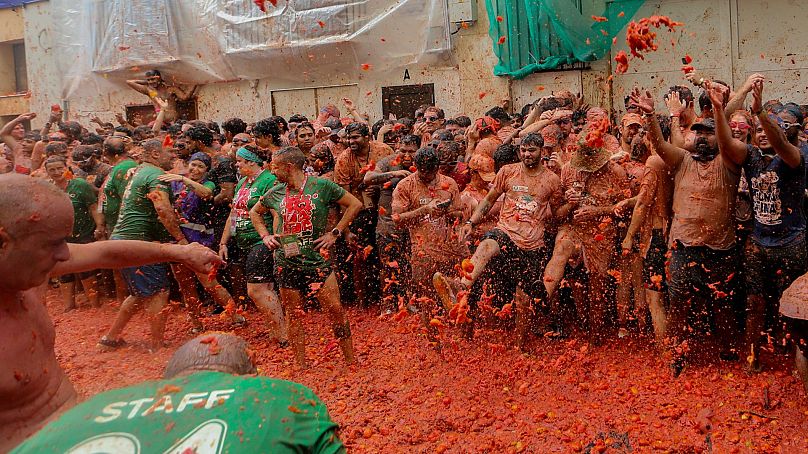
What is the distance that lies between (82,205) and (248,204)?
3156 millimetres

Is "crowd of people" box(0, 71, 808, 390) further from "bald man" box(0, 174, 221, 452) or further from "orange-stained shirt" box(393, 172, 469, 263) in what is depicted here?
"bald man" box(0, 174, 221, 452)

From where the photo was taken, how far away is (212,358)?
263 centimetres

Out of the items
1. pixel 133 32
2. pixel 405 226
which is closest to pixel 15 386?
pixel 405 226

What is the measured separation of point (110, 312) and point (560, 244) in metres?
6.08

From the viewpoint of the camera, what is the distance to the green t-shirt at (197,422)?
7.04 ft

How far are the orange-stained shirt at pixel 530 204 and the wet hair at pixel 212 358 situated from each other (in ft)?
15.2

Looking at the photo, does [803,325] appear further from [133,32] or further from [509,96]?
[133,32]

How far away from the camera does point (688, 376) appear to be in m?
6.13

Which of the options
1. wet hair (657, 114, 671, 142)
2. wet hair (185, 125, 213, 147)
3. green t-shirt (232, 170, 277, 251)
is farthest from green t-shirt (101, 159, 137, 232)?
wet hair (657, 114, 671, 142)

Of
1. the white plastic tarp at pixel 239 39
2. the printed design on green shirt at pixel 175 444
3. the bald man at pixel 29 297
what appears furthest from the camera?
the white plastic tarp at pixel 239 39

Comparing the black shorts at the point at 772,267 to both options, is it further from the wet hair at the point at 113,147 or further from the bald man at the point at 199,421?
the wet hair at the point at 113,147

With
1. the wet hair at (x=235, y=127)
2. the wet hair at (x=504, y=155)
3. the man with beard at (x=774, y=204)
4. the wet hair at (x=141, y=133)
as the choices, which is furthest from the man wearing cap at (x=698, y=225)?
the wet hair at (x=141, y=133)

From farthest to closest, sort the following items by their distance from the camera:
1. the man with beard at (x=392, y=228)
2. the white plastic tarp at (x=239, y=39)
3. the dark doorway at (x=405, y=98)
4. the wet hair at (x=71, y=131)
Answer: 1. the dark doorway at (x=405, y=98)
2. the white plastic tarp at (x=239, y=39)
3. the wet hair at (x=71, y=131)
4. the man with beard at (x=392, y=228)

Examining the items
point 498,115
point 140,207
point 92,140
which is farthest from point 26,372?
point 92,140
